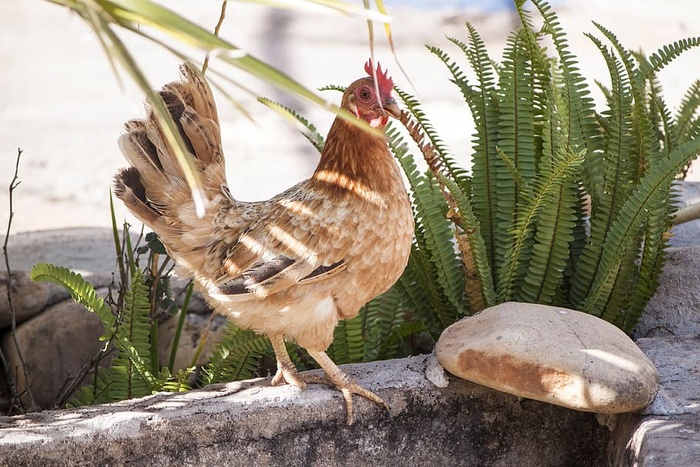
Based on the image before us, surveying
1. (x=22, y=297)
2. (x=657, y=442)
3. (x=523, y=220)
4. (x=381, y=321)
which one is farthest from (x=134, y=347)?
(x=657, y=442)

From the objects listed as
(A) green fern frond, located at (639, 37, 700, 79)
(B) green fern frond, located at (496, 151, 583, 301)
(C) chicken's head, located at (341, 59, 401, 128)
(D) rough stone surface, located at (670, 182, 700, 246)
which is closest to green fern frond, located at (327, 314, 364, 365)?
(B) green fern frond, located at (496, 151, 583, 301)

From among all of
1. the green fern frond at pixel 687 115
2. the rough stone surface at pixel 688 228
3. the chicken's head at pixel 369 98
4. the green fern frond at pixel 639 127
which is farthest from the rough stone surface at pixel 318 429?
the rough stone surface at pixel 688 228

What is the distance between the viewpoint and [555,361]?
2457 mm

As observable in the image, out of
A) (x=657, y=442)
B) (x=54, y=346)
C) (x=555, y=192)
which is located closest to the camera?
(x=657, y=442)

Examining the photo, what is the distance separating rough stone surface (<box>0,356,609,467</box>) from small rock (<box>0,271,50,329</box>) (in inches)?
53.8

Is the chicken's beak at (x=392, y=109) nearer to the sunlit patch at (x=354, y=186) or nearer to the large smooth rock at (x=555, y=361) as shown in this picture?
the sunlit patch at (x=354, y=186)

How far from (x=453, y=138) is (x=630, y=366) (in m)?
4.53

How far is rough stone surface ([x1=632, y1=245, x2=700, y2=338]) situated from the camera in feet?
10.3

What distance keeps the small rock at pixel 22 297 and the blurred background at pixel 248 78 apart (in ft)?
6.37

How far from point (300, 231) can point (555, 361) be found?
2.63ft

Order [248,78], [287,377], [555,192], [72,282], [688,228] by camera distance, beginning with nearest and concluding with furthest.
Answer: [287,377], [72,282], [555,192], [688,228], [248,78]

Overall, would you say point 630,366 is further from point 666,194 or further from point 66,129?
point 66,129

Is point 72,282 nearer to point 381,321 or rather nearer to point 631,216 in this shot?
point 381,321

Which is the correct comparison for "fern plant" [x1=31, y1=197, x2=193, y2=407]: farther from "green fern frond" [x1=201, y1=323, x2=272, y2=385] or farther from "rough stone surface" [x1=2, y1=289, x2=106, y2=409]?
"rough stone surface" [x1=2, y1=289, x2=106, y2=409]
